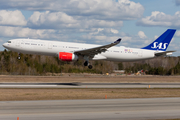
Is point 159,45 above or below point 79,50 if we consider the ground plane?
above

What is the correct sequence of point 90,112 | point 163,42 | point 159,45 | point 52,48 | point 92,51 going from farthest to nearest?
point 163,42, point 159,45, point 92,51, point 52,48, point 90,112

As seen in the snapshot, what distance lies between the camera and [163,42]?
50000 mm

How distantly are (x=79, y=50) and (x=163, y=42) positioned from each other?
1876cm

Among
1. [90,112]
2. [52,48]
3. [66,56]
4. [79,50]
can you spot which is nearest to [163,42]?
[79,50]

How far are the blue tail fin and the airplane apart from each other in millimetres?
541

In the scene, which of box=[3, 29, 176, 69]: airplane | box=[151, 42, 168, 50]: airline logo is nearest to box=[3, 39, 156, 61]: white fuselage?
box=[3, 29, 176, 69]: airplane

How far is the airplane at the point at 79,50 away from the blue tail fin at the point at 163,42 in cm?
54

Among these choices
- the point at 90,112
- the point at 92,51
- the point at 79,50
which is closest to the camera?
the point at 90,112

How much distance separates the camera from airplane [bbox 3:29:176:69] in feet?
138

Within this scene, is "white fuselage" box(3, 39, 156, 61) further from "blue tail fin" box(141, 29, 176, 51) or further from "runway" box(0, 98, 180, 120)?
"runway" box(0, 98, 180, 120)

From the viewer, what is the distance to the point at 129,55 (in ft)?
152

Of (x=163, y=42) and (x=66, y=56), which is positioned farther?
(x=163, y=42)

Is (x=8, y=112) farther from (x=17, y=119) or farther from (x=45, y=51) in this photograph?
(x=45, y=51)

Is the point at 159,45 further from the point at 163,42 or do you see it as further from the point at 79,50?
the point at 79,50
